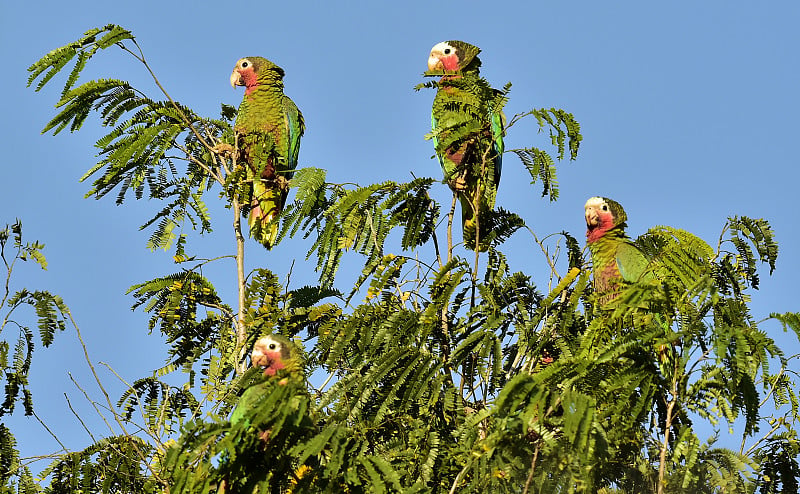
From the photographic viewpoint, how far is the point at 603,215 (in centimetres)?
668

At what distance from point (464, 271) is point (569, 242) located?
107 cm

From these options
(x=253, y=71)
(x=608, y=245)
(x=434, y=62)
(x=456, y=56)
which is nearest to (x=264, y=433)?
(x=608, y=245)

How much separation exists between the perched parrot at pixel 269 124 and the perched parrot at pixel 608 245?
213 centimetres

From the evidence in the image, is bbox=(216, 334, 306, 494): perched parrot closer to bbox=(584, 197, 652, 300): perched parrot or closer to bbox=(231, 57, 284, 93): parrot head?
bbox=(584, 197, 652, 300): perched parrot

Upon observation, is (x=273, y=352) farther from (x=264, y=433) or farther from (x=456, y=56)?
(x=456, y=56)

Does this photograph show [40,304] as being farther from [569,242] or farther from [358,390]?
[569,242]

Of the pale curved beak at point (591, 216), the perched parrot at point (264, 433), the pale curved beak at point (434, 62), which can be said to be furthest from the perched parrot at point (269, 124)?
the perched parrot at point (264, 433)

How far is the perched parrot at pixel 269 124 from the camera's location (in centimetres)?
703

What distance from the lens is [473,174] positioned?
17.1ft

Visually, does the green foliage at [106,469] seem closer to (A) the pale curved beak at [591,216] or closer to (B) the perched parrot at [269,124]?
(B) the perched parrot at [269,124]

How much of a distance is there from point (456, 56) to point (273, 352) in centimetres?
292


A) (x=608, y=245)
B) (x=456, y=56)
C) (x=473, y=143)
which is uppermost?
(x=456, y=56)

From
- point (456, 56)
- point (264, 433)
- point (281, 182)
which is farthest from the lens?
point (456, 56)

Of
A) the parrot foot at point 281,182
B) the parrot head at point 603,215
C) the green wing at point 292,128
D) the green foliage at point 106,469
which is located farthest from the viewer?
the green wing at point 292,128
